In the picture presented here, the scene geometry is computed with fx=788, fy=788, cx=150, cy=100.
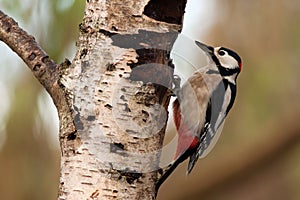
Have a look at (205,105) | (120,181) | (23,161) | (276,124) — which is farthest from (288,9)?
(120,181)

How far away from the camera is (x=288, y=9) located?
20.4 feet

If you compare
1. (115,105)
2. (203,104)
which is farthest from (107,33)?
(203,104)

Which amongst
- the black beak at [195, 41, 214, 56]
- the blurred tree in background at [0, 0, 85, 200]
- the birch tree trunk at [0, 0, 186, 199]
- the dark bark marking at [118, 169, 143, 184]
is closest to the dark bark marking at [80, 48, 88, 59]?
the birch tree trunk at [0, 0, 186, 199]

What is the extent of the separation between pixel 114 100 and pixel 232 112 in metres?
4.58

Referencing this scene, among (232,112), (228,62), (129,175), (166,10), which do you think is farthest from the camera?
(232,112)

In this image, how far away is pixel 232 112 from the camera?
6438mm

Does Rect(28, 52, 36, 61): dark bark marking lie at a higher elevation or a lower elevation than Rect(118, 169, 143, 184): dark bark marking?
higher

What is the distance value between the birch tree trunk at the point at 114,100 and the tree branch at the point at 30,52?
0.05ft

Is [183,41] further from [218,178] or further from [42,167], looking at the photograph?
[42,167]

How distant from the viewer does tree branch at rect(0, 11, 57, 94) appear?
204 centimetres

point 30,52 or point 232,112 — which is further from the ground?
point 30,52

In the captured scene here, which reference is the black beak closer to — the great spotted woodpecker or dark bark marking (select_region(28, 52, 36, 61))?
the great spotted woodpecker

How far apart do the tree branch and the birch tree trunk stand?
0.05 ft

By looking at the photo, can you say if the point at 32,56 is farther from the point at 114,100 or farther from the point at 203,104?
the point at 203,104
